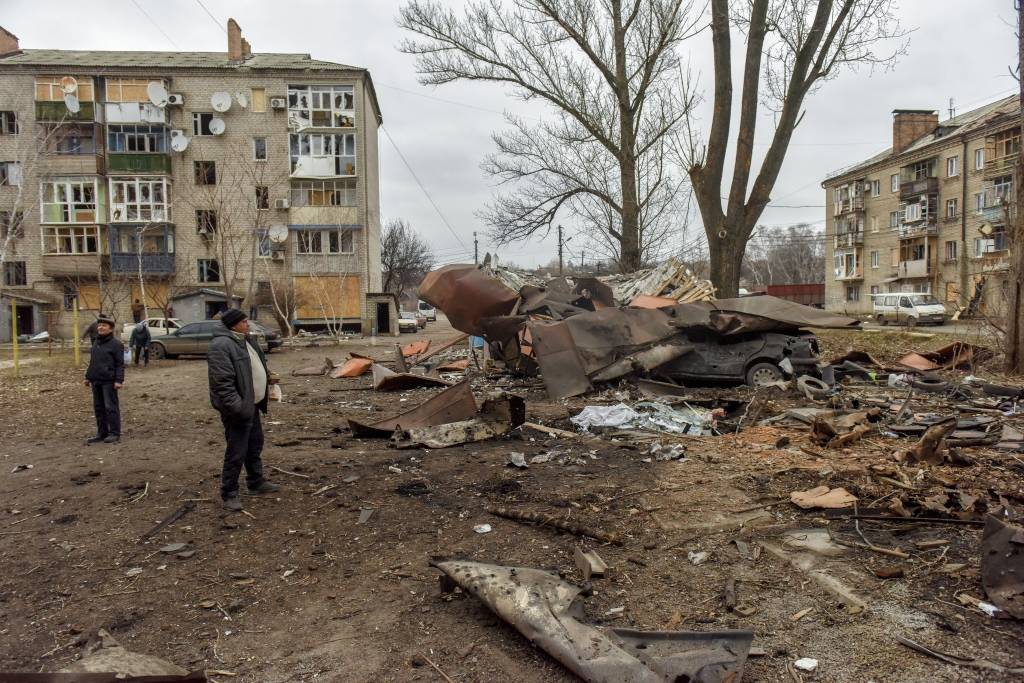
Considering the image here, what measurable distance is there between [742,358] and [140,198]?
125 feet

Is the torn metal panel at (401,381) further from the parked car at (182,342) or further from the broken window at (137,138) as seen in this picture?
the broken window at (137,138)

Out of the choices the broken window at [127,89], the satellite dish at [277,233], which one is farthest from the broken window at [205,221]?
the broken window at [127,89]

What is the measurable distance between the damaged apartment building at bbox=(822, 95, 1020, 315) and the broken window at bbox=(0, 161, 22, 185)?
51.4 m

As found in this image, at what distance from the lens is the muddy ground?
3.17m

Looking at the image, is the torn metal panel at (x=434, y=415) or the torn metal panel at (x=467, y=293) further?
the torn metal panel at (x=467, y=293)

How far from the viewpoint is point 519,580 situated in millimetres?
3559

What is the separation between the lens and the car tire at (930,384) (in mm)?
9906

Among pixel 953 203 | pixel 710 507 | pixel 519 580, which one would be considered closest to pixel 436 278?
pixel 710 507

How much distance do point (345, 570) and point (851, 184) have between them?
60.1 m

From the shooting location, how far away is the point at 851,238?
179 feet

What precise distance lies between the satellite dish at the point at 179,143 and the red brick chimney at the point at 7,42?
40.6ft

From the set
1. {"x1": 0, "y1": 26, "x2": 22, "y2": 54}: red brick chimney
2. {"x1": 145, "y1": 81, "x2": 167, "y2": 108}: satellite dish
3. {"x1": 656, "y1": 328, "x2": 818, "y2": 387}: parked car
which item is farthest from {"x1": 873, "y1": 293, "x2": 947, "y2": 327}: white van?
{"x1": 0, "y1": 26, "x2": 22, "y2": 54}: red brick chimney

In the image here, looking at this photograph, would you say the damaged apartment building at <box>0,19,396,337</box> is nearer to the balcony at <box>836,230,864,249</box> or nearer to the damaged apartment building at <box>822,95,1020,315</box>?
the damaged apartment building at <box>822,95,1020,315</box>

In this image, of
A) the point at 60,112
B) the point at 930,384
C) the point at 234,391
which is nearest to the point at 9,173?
the point at 60,112
